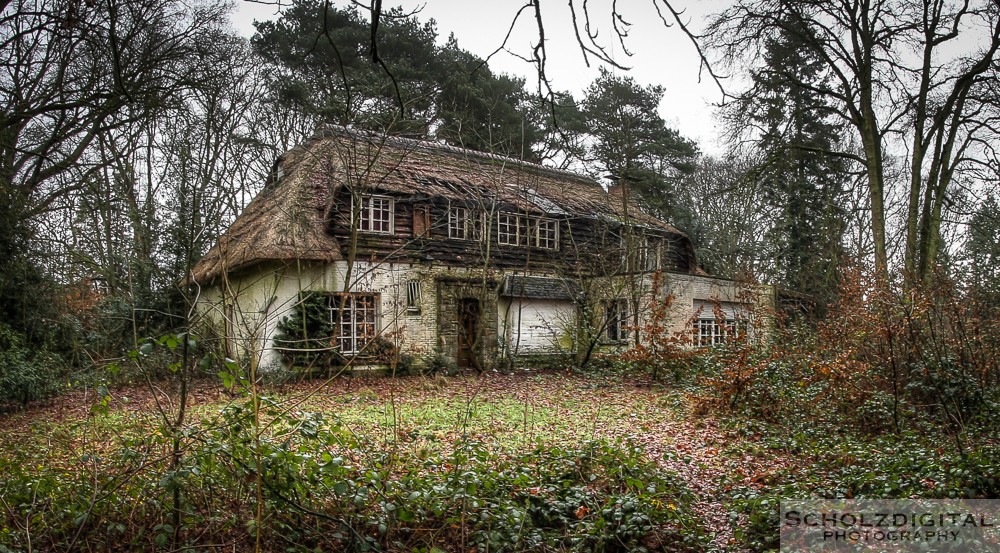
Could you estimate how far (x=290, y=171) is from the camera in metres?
17.3

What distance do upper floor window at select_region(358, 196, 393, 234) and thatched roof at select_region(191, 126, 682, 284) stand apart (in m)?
0.44

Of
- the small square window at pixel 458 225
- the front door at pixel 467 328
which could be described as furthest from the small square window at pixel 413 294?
the small square window at pixel 458 225

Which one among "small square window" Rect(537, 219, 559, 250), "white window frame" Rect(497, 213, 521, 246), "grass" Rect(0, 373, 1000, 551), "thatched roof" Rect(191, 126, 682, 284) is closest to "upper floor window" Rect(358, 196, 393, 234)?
"thatched roof" Rect(191, 126, 682, 284)

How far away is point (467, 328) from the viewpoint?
1767 centimetres

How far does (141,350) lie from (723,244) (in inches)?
966

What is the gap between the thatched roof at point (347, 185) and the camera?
14.8 m

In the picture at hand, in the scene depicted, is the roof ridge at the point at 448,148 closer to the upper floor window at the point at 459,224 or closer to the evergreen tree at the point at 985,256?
the upper floor window at the point at 459,224

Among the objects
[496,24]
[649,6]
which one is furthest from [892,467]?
[496,24]

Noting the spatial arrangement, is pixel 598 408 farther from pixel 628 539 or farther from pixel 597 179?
pixel 597 179

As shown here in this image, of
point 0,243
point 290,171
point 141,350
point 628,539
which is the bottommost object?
point 628,539

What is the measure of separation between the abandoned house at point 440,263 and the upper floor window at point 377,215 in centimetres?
4

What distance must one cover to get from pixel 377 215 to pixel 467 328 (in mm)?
3824

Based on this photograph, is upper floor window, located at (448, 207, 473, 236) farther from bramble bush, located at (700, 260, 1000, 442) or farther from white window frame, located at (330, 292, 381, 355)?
bramble bush, located at (700, 260, 1000, 442)

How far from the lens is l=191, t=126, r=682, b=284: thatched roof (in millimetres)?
14766
